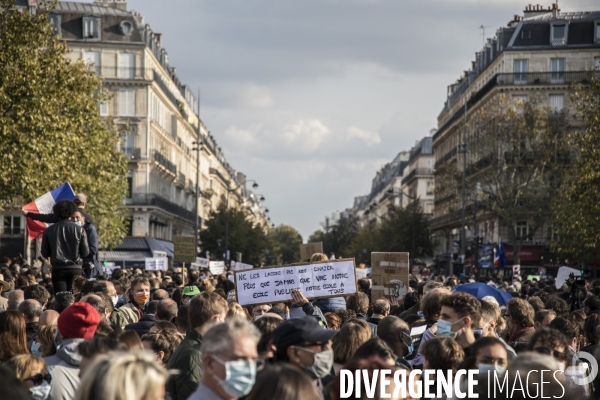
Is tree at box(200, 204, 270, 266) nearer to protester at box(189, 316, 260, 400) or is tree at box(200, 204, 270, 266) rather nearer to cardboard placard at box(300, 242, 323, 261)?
cardboard placard at box(300, 242, 323, 261)

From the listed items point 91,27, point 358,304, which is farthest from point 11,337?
point 91,27

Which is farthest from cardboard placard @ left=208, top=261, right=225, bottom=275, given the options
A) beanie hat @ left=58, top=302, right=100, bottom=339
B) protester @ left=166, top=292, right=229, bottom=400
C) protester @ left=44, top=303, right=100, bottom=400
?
beanie hat @ left=58, top=302, right=100, bottom=339

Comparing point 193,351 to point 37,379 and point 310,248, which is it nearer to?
point 37,379

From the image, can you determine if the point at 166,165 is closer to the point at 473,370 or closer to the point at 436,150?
the point at 436,150

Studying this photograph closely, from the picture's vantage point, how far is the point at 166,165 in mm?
78875

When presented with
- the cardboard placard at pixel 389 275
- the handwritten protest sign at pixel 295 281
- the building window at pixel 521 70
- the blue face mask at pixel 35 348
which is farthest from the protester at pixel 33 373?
the building window at pixel 521 70

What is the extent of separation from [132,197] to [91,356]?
223ft

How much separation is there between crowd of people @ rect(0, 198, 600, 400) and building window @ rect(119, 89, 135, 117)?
59.3 m

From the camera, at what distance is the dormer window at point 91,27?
6788cm

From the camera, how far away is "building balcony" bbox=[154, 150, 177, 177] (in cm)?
7469

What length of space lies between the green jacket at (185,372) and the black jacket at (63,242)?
6.17 metres

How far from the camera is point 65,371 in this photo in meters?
6.25

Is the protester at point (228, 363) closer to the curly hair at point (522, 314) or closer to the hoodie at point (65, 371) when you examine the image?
the hoodie at point (65, 371)

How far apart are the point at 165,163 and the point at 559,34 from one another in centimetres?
3025
